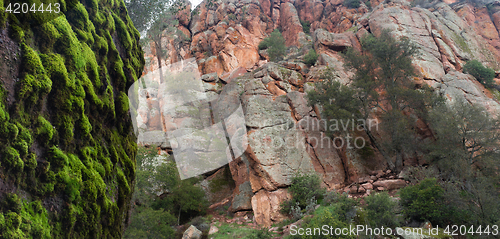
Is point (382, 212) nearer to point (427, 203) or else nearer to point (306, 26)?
point (427, 203)

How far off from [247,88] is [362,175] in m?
12.3

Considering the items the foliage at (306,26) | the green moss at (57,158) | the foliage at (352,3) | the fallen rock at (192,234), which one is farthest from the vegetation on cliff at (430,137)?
the foliage at (306,26)

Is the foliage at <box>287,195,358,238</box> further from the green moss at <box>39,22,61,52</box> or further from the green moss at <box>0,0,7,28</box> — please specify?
the green moss at <box>0,0,7,28</box>

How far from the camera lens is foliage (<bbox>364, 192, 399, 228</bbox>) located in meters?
11.2

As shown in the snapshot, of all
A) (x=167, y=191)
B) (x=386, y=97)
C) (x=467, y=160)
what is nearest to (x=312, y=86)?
(x=386, y=97)

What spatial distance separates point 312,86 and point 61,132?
70.8 ft

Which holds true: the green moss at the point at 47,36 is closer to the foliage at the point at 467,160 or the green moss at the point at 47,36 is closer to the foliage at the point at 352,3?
the foliage at the point at 467,160

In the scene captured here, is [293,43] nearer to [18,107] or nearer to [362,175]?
[362,175]

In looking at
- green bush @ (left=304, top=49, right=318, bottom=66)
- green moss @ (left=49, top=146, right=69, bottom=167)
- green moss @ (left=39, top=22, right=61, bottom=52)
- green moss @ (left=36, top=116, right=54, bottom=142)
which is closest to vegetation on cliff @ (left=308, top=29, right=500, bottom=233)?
green bush @ (left=304, top=49, right=318, bottom=66)

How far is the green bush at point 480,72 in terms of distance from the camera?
22.0m

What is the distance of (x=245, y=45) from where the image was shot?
42344 millimetres

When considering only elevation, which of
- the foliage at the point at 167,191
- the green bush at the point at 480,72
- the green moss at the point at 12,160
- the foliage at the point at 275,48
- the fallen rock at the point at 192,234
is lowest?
the fallen rock at the point at 192,234

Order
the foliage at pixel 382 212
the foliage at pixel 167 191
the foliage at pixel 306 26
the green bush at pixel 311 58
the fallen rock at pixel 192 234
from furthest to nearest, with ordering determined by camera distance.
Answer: the foliage at pixel 306 26
the green bush at pixel 311 58
the foliage at pixel 167 191
the fallen rock at pixel 192 234
the foliage at pixel 382 212

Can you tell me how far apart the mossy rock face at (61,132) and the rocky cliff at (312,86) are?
42.0ft
